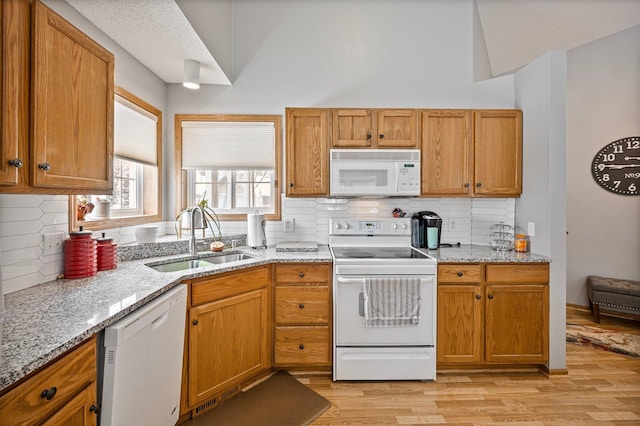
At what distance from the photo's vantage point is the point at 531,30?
9.02 feet

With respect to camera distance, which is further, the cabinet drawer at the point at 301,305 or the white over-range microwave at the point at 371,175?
the white over-range microwave at the point at 371,175

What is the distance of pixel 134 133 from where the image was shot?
252cm

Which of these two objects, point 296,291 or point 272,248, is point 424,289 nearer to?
point 296,291

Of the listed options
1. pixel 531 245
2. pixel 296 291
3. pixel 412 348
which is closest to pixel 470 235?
pixel 531 245

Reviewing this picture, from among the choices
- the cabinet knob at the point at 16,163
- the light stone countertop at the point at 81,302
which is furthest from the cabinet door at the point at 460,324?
the cabinet knob at the point at 16,163

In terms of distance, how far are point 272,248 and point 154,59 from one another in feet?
5.90

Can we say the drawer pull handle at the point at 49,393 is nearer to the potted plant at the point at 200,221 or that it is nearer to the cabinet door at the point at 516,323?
the potted plant at the point at 200,221

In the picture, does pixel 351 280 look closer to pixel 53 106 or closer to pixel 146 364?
pixel 146 364

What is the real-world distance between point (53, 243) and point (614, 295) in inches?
193

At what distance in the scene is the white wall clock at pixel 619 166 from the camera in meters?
3.52

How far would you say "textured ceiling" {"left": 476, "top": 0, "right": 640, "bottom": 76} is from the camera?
8.70 ft

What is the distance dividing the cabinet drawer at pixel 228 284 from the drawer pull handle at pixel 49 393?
93 cm

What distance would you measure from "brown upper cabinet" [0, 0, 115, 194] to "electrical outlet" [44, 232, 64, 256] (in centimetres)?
46

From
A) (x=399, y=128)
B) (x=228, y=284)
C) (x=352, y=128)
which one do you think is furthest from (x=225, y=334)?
(x=399, y=128)
